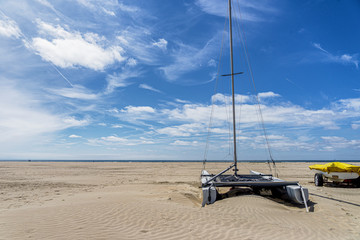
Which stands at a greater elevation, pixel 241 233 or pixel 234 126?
pixel 234 126

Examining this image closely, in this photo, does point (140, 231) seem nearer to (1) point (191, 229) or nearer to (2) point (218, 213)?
(1) point (191, 229)

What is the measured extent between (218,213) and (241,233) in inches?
72.5

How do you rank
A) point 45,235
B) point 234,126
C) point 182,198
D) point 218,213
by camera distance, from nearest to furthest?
point 45,235, point 218,213, point 182,198, point 234,126

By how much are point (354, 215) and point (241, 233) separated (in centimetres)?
523

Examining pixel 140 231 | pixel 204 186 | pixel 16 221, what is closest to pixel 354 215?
pixel 204 186

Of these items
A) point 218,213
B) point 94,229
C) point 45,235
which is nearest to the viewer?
point 45,235

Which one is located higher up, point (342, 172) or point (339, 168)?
point (339, 168)

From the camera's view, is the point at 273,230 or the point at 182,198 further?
the point at 182,198

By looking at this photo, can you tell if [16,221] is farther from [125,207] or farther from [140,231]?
[140,231]

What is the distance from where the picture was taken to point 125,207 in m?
7.82

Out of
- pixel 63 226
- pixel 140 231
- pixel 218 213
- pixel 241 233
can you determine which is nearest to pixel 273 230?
pixel 241 233

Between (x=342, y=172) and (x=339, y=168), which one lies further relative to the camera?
(x=339, y=168)

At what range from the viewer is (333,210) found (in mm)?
8617

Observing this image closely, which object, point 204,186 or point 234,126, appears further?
point 234,126
